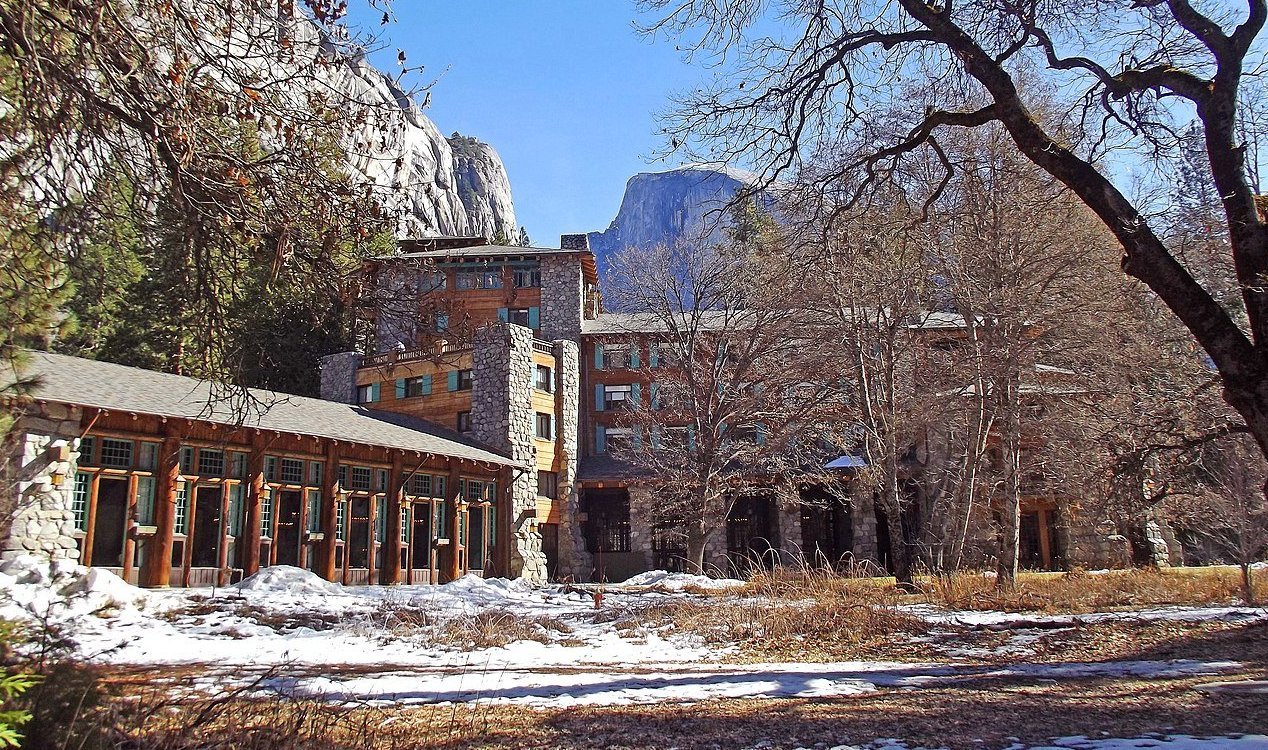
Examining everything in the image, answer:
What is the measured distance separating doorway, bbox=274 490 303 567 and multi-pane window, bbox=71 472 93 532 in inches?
183

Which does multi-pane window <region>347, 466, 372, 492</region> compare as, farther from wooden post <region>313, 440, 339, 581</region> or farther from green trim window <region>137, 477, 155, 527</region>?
green trim window <region>137, 477, 155, 527</region>

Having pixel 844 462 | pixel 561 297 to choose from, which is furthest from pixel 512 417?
pixel 844 462

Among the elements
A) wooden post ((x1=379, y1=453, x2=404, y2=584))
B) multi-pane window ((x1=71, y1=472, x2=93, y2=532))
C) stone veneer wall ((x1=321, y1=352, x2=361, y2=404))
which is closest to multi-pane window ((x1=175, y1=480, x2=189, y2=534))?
multi-pane window ((x1=71, y1=472, x2=93, y2=532))

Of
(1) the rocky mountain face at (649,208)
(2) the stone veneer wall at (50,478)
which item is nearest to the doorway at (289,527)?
(2) the stone veneer wall at (50,478)

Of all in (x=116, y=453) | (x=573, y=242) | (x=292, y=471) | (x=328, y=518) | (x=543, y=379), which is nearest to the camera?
(x=116, y=453)

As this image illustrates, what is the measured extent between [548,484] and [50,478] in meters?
18.5

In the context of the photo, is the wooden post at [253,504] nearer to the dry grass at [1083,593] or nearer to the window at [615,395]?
the dry grass at [1083,593]

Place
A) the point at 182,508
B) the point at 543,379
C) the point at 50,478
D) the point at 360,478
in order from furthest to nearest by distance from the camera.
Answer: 1. the point at 543,379
2. the point at 360,478
3. the point at 182,508
4. the point at 50,478

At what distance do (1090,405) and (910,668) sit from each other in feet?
45.6

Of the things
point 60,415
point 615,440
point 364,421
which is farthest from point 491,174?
point 60,415

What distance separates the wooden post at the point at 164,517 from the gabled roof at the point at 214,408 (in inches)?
40.9

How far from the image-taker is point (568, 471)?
33.4 m

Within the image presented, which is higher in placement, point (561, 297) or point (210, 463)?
point (561, 297)

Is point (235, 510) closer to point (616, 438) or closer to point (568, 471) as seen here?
point (568, 471)
